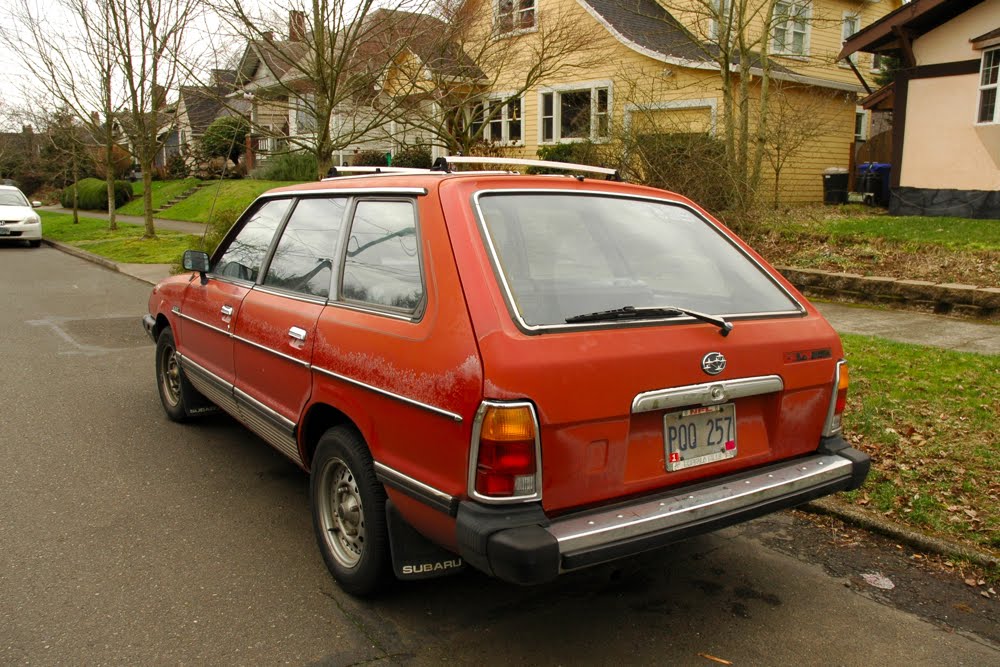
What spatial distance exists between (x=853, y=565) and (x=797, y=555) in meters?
0.25

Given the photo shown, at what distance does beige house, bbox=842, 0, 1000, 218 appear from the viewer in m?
16.2

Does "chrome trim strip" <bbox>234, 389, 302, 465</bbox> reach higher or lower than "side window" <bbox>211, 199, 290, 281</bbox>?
lower

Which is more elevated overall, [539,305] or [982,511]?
[539,305]

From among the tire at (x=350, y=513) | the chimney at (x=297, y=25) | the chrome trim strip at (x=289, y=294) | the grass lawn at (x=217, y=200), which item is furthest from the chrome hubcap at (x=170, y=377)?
the grass lawn at (x=217, y=200)

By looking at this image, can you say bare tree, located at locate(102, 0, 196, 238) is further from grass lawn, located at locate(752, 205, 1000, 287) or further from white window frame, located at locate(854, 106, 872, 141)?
white window frame, located at locate(854, 106, 872, 141)

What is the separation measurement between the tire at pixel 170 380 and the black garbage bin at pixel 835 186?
750 inches

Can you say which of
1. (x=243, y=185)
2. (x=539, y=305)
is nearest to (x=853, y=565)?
(x=539, y=305)

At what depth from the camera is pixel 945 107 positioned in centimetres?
1702

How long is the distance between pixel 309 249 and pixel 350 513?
1343 millimetres

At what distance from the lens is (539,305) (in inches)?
120

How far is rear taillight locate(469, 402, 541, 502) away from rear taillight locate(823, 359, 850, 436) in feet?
4.96

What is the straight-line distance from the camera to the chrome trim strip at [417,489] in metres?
2.87

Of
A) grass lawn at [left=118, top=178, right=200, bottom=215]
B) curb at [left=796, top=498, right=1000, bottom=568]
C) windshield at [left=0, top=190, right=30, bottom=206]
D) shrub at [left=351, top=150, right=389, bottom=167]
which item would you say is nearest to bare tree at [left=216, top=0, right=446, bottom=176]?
curb at [left=796, top=498, right=1000, bottom=568]

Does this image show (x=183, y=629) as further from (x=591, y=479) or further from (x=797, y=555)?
(x=797, y=555)
